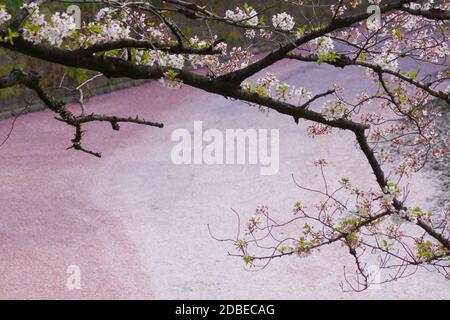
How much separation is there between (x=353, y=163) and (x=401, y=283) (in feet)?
11.7

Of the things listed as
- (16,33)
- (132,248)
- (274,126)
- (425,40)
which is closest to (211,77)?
(16,33)

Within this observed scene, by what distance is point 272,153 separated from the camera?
39.9ft

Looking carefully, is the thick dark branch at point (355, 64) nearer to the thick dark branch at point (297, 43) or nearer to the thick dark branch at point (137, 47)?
the thick dark branch at point (297, 43)

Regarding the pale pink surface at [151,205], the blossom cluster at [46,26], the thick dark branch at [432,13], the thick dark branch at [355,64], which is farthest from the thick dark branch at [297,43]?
the pale pink surface at [151,205]

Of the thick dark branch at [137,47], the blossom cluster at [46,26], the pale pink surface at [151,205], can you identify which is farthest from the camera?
the pale pink surface at [151,205]

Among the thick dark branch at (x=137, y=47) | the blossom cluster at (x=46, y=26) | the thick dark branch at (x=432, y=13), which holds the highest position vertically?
the thick dark branch at (x=432, y=13)

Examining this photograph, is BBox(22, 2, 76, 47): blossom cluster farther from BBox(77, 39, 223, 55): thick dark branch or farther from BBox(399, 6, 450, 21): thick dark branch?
BBox(399, 6, 450, 21): thick dark branch

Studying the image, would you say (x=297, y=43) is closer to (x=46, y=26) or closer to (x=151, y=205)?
(x=46, y=26)

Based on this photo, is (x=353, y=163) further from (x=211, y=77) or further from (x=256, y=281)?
(x=211, y=77)

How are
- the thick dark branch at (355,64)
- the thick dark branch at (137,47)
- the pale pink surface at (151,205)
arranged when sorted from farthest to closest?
the pale pink surface at (151,205) → the thick dark branch at (355,64) → the thick dark branch at (137,47)

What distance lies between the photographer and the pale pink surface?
812 cm

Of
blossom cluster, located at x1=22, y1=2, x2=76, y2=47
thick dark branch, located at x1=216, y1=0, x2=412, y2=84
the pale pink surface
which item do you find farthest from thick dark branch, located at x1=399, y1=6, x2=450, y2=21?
the pale pink surface

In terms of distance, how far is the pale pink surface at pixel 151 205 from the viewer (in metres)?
8.12

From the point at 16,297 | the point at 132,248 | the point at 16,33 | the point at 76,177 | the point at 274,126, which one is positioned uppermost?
the point at 274,126
